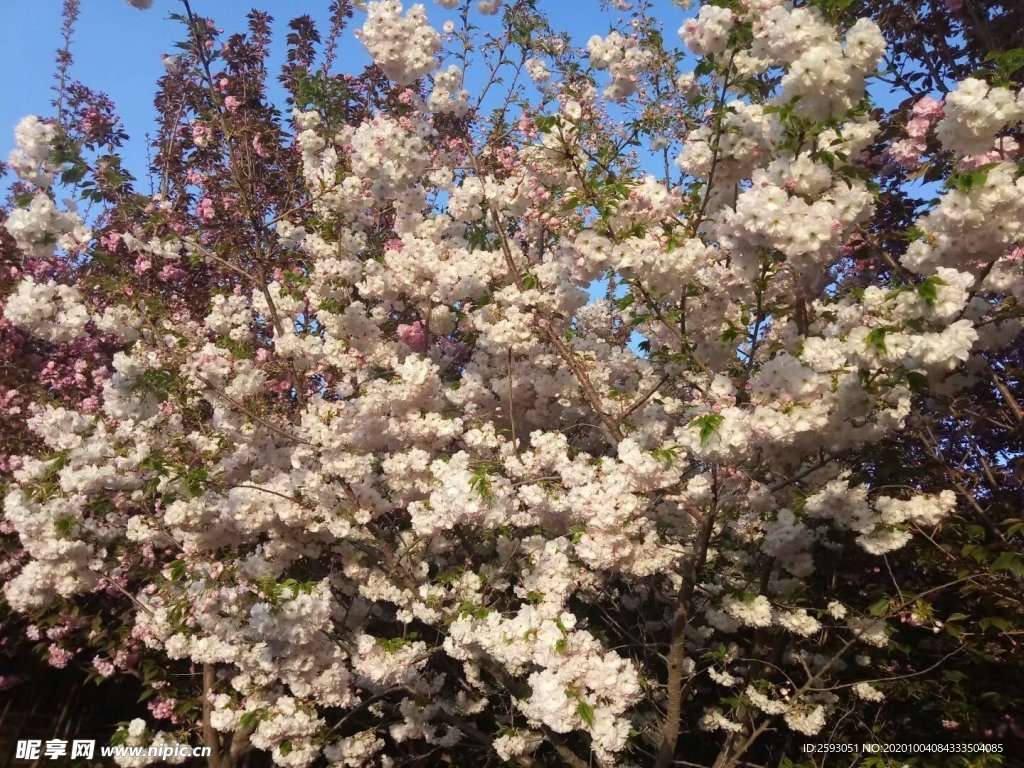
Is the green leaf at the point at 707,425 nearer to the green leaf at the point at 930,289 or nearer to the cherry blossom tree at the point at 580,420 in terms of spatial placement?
the cherry blossom tree at the point at 580,420

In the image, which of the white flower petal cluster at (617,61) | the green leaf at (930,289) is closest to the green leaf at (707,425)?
the green leaf at (930,289)

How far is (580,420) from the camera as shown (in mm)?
5578

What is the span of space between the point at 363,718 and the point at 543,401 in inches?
150

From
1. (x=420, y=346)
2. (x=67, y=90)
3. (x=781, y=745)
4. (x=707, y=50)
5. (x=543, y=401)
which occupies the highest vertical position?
(x=67, y=90)

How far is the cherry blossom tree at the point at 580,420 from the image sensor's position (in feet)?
10.8

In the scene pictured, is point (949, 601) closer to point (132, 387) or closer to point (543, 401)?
point (543, 401)

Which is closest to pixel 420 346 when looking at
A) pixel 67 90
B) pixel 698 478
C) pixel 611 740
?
pixel 698 478

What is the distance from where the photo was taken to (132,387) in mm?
5078

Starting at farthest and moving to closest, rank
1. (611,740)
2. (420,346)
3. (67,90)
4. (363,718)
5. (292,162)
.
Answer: (67,90), (292,162), (363,718), (420,346), (611,740)

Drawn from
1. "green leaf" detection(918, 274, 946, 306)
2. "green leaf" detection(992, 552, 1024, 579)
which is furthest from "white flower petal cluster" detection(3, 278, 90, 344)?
"green leaf" detection(992, 552, 1024, 579)

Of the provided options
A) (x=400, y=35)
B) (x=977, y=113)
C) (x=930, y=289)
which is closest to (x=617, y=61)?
(x=400, y=35)

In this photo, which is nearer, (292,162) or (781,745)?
(781,745)

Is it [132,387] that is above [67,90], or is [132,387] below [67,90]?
below

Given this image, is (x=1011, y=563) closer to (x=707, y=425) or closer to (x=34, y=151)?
(x=707, y=425)
